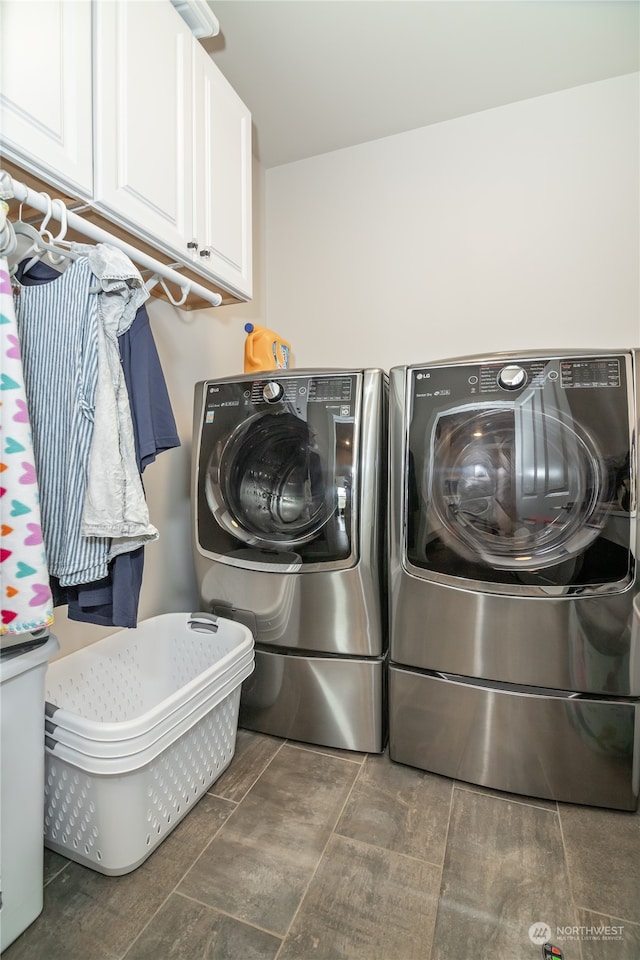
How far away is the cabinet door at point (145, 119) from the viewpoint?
1075 millimetres

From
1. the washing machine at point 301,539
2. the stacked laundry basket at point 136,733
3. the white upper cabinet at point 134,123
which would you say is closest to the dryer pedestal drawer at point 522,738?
the washing machine at point 301,539

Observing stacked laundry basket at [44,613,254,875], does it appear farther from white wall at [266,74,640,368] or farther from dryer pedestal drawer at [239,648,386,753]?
white wall at [266,74,640,368]

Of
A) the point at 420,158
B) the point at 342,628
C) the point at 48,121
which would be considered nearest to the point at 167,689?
the point at 342,628

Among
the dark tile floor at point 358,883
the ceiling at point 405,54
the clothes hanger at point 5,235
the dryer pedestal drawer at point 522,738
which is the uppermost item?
the ceiling at point 405,54

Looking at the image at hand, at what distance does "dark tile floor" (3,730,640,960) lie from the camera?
0.94 meters

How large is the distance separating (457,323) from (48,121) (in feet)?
5.38

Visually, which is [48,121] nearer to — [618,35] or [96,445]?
[96,445]

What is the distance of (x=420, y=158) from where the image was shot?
213 cm

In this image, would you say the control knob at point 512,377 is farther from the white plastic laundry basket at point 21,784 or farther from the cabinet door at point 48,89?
the white plastic laundry basket at point 21,784

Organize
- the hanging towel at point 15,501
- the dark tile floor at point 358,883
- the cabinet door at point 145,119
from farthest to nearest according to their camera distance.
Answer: the cabinet door at point 145,119, the dark tile floor at point 358,883, the hanging towel at point 15,501

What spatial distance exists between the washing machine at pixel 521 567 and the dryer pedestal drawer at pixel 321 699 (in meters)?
0.14

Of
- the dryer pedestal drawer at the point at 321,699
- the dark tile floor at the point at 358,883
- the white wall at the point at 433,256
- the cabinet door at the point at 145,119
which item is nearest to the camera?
the dark tile floor at the point at 358,883

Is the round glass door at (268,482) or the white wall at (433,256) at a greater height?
the white wall at (433,256)

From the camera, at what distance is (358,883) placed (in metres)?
1.07
